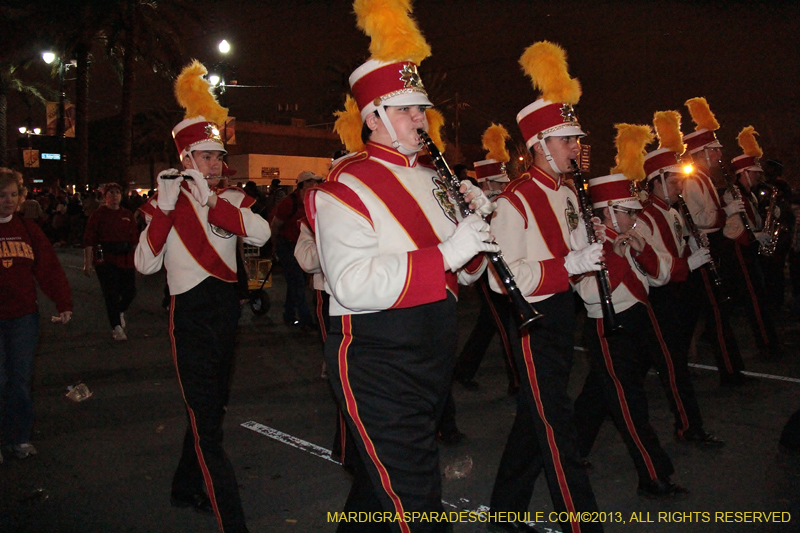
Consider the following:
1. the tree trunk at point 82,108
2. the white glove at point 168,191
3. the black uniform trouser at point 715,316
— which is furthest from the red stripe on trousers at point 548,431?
the tree trunk at point 82,108

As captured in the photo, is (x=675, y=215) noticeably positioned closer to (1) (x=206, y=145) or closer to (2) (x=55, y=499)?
(1) (x=206, y=145)

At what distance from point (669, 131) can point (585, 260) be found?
13.0 ft

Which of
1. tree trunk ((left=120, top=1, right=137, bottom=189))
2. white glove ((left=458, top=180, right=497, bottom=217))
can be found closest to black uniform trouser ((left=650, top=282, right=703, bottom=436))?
white glove ((left=458, top=180, right=497, bottom=217))

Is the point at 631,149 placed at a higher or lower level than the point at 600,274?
higher

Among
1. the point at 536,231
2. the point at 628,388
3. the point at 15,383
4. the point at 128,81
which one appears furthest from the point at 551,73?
the point at 128,81

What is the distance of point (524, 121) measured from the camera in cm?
416

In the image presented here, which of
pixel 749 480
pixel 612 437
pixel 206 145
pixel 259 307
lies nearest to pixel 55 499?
pixel 206 145

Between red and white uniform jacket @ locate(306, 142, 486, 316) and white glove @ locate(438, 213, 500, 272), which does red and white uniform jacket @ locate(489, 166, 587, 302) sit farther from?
white glove @ locate(438, 213, 500, 272)

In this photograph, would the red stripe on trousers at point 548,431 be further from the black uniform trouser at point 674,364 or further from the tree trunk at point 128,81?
the tree trunk at point 128,81

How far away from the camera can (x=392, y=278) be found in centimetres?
267

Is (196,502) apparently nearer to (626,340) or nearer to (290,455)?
(290,455)

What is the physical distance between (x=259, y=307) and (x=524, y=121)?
852cm

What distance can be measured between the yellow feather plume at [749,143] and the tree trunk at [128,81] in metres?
19.3

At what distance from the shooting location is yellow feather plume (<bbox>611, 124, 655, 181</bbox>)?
5121 mm
